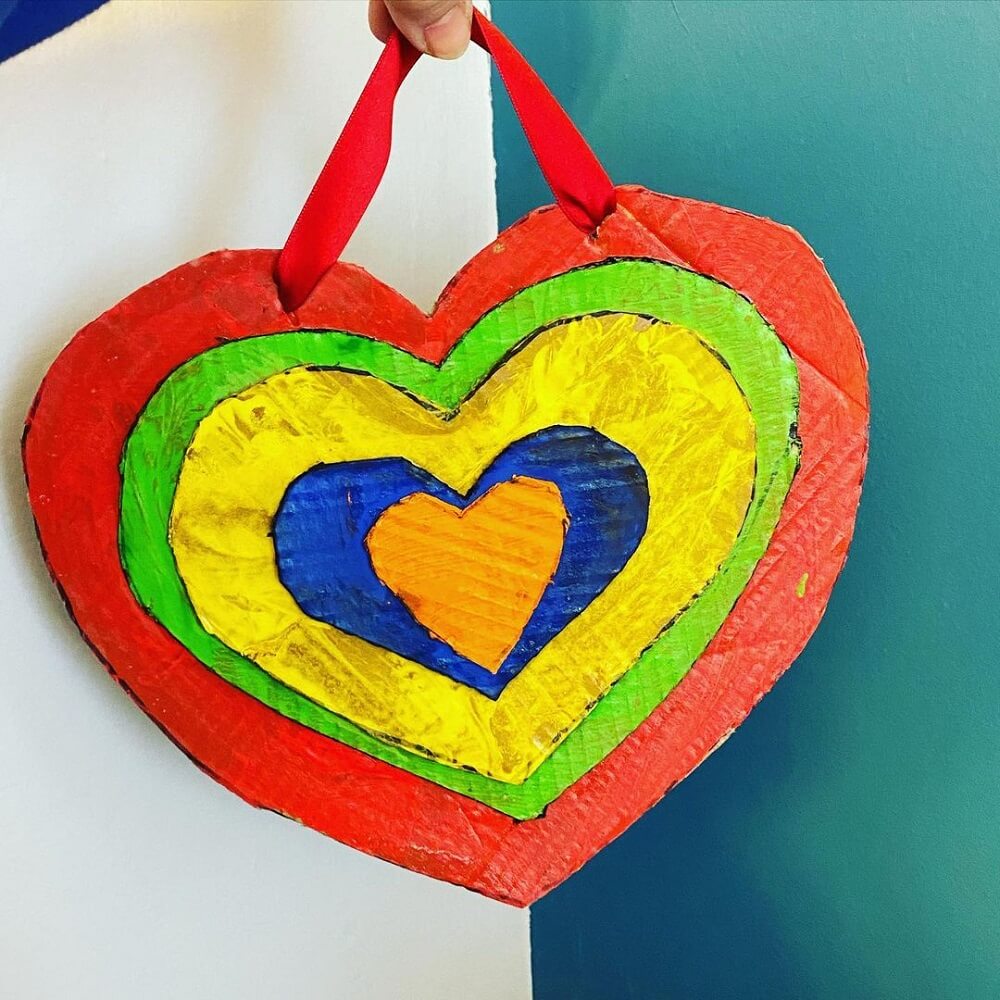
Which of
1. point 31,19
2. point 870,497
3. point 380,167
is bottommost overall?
point 870,497

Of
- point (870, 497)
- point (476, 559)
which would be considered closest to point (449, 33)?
point (476, 559)

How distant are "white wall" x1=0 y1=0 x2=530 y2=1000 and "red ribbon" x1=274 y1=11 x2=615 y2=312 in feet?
0.40

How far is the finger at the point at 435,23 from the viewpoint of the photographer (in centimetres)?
48

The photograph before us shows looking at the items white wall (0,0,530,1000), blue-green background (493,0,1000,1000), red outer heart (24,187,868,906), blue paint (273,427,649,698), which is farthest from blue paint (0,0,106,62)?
blue-green background (493,0,1000,1000)

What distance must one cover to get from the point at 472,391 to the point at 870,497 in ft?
0.93

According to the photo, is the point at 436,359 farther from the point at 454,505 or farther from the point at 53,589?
the point at 53,589

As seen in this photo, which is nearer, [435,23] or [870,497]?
[435,23]

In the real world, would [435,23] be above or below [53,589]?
above

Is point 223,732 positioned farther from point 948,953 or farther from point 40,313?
point 948,953

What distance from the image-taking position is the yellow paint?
50cm

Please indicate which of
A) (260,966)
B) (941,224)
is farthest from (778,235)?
(260,966)

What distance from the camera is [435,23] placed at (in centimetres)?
49

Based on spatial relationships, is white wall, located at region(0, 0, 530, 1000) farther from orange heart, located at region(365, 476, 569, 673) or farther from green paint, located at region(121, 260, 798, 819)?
orange heart, located at region(365, 476, 569, 673)

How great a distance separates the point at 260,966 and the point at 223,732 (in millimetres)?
209
